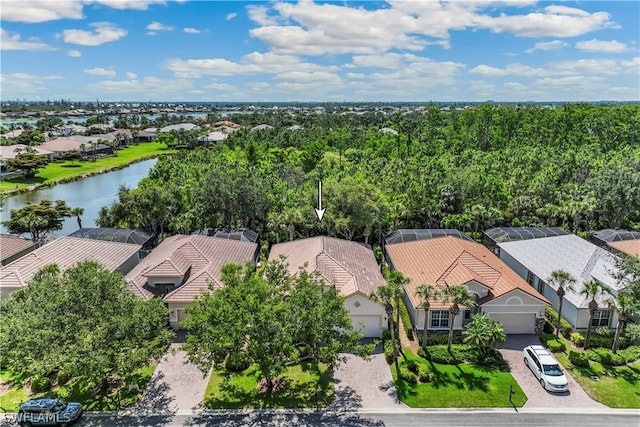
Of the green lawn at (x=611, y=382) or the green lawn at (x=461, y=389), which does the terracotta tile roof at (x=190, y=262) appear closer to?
the green lawn at (x=461, y=389)

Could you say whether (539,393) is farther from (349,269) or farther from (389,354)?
(349,269)

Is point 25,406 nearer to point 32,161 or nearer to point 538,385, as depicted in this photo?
point 538,385

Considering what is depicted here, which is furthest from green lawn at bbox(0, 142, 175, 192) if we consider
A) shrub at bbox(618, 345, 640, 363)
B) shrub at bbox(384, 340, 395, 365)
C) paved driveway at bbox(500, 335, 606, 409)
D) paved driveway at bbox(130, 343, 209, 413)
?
shrub at bbox(618, 345, 640, 363)

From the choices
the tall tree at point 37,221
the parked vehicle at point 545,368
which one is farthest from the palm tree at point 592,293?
the tall tree at point 37,221

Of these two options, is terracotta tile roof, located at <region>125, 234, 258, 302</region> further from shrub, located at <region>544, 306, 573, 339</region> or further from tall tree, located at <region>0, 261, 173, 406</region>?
shrub, located at <region>544, 306, 573, 339</region>

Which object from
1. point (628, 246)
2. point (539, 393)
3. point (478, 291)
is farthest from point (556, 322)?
point (628, 246)
